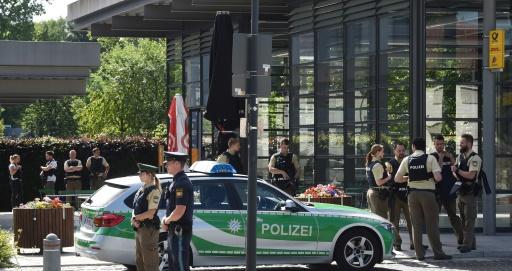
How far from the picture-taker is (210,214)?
1580 centimetres

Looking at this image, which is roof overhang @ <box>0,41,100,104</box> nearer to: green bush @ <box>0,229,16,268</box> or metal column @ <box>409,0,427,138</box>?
metal column @ <box>409,0,427,138</box>

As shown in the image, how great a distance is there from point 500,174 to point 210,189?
8395mm

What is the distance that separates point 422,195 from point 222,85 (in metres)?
4.91

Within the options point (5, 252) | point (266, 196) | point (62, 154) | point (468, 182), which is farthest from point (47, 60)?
point (5, 252)

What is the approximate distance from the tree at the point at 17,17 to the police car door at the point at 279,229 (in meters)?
59.7

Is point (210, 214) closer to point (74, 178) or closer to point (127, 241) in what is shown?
point (127, 241)

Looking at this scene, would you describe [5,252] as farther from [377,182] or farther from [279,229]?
[377,182]

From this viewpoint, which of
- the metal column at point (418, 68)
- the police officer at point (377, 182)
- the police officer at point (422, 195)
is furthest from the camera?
the metal column at point (418, 68)

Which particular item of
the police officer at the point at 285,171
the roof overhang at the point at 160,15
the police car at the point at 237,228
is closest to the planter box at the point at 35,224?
the police car at the point at 237,228

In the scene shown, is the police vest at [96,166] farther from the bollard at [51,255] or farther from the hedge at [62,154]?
the bollard at [51,255]

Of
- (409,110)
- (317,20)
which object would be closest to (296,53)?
(317,20)

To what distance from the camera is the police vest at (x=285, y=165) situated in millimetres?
Answer: 21188

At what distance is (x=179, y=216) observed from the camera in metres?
12.8

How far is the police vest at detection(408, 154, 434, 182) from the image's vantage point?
17.8 m
